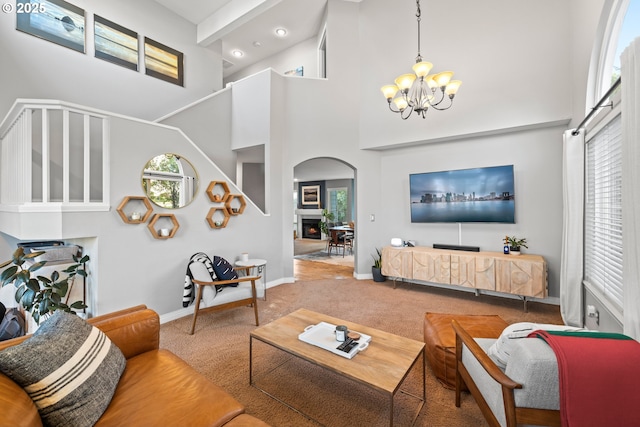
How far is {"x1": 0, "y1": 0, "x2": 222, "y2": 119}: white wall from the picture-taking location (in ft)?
11.7

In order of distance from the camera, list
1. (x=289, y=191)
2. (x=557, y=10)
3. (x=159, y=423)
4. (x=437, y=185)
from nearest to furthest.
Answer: (x=159, y=423) < (x=557, y=10) < (x=437, y=185) < (x=289, y=191)

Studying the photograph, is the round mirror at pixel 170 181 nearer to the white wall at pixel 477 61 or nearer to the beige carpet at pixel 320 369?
the beige carpet at pixel 320 369

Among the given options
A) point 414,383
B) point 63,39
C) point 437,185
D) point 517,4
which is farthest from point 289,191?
point 517,4

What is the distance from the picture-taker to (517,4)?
3.78 m

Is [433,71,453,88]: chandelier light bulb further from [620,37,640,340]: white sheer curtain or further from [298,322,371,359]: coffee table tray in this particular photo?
[298,322,371,359]: coffee table tray

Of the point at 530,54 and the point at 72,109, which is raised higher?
the point at 530,54

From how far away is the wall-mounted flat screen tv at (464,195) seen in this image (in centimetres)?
408

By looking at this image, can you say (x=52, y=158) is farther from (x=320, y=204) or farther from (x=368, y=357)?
(x=320, y=204)

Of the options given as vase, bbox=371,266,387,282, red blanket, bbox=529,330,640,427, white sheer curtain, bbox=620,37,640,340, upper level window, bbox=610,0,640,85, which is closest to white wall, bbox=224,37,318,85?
vase, bbox=371,266,387,282

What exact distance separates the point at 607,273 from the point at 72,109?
5201 mm

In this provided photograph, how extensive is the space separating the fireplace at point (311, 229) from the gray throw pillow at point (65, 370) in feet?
32.3

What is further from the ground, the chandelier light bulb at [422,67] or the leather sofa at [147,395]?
the chandelier light bulb at [422,67]

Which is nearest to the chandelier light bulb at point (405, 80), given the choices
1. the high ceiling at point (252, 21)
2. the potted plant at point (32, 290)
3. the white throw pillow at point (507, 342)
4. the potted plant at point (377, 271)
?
the white throw pillow at point (507, 342)

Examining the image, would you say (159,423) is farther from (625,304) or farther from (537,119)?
(537,119)
